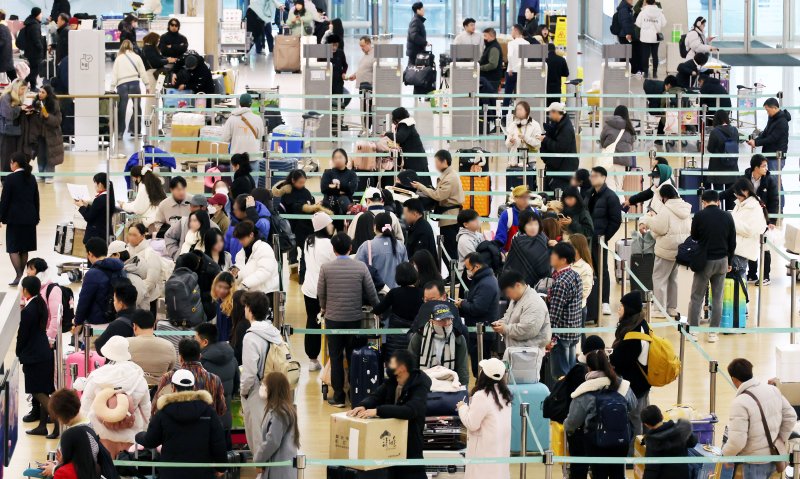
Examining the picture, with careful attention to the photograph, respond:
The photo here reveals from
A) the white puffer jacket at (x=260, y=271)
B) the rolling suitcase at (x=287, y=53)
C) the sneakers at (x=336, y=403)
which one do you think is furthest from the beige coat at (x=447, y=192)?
the rolling suitcase at (x=287, y=53)

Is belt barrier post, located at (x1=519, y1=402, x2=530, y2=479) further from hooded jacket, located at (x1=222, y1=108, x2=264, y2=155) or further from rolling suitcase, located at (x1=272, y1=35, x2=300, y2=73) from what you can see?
rolling suitcase, located at (x1=272, y1=35, x2=300, y2=73)

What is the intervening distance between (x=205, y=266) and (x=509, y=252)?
8.59ft

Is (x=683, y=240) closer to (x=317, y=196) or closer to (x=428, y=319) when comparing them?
(x=428, y=319)

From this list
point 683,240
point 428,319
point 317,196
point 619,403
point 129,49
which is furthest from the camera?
point 129,49

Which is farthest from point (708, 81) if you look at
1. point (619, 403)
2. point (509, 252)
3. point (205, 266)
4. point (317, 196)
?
point (619, 403)

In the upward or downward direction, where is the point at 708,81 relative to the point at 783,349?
upward

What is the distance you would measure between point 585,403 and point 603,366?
26cm

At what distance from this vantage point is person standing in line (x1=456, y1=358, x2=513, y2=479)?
9595 millimetres

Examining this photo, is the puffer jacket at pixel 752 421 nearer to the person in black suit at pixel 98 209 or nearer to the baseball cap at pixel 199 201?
the baseball cap at pixel 199 201

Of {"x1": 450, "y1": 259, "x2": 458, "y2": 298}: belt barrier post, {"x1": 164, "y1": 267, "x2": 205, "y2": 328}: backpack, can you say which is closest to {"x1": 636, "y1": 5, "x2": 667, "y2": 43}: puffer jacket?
{"x1": 450, "y1": 259, "x2": 458, "y2": 298}: belt barrier post

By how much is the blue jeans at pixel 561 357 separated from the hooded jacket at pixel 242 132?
21.7 feet

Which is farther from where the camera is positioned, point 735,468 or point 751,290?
point 751,290

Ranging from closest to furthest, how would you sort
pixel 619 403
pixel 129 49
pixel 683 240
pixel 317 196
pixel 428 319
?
pixel 619 403
pixel 428 319
pixel 683 240
pixel 317 196
pixel 129 49

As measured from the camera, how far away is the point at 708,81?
2295cm
